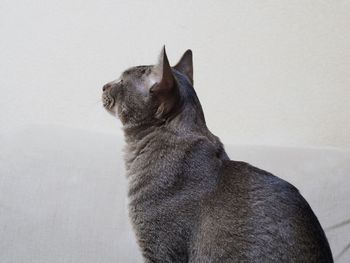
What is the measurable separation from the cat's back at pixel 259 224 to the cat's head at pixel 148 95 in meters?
0.20

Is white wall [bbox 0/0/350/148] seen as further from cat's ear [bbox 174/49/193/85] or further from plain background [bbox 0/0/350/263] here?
cat's ear [bbox 174/49/193/85]

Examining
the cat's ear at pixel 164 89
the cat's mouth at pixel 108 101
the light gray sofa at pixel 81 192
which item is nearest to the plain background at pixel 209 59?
the light gray sofa at pixel 81 192

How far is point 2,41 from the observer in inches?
65.4

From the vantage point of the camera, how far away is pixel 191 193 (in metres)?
1.09

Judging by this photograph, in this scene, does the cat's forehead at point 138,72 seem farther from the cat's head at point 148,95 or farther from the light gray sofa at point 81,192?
the light gray sofa at point 81,192

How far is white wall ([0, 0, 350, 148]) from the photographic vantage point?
165 cm

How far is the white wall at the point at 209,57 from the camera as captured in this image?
1648mm

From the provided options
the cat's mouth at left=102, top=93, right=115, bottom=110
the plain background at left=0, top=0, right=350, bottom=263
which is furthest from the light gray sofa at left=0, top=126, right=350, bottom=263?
the cat's mouth at left=102, top=93, right=115, bottom=110

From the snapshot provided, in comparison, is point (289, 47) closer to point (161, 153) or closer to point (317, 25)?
point (317, 25)

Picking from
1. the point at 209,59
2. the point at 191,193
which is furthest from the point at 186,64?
the point at 209,59

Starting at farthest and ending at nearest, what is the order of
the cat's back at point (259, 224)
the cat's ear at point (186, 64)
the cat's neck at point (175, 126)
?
the cat's ear at point (186, 64), the cat's neck at point (175, 126), the cat's back at point (259, 224)

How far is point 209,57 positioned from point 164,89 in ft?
2.08

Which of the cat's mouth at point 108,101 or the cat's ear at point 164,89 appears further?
the cat's mouth at point 108,101

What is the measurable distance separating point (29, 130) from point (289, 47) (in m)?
0.84
